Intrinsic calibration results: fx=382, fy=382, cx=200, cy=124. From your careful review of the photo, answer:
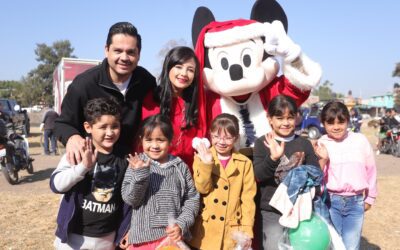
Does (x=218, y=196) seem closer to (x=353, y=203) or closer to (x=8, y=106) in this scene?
(x=353, y=203)

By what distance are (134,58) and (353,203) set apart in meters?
1.98

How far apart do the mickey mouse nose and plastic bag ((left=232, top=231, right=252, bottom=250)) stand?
4.07 feet

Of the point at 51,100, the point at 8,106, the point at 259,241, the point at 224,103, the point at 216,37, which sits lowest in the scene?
the point at 51,100

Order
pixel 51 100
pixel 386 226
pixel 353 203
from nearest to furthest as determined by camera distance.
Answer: pixel 353 203 < pixel 386 226 < pixel 51 100

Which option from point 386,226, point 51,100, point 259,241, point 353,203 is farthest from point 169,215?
point 51,100

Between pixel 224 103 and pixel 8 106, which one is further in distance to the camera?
pixel 8 106

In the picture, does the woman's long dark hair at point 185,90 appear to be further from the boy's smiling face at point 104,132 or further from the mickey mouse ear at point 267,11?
the mickey mouse ear at point 267,11

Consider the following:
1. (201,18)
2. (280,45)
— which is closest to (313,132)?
(201,18)

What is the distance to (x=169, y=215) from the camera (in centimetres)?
240

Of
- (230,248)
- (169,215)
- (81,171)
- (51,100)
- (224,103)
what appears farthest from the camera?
(51,100)

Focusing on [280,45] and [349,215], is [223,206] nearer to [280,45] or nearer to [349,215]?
[349,215]

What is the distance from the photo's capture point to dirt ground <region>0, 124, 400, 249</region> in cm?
464

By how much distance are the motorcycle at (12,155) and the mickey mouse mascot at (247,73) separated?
19.8ft

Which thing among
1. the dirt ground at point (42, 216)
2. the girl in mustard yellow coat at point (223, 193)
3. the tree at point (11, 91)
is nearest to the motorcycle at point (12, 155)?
the dirt ground at point (42, 216)
